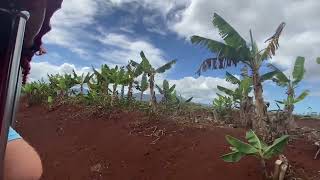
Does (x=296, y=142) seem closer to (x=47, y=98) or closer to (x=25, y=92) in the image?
(x=47, y=98)

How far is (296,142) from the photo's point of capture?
33.2ft

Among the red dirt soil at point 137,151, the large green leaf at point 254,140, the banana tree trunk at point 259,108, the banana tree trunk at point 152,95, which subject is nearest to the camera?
the large green leaf at point 254,140

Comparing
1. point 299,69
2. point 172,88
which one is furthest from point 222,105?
point 299,69

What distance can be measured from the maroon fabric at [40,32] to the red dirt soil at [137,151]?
7.29m

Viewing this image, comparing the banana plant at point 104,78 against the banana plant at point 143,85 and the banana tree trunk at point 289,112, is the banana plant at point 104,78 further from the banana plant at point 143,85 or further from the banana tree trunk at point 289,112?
the banana tree trunk at point 289,112

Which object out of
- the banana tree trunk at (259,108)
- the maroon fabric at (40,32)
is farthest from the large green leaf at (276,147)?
the maroon fabric at (40,32)

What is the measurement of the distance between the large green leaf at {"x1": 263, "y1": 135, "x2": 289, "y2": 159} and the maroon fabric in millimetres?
6276

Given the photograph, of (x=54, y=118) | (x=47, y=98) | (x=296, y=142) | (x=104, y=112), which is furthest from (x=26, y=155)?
(x=47, y=98)

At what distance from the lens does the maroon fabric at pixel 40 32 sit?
1370mm

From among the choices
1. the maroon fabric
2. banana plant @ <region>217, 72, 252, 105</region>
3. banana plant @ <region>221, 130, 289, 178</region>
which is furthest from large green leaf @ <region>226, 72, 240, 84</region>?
the maroon fabric

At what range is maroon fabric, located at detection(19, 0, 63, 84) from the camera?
1370 mm

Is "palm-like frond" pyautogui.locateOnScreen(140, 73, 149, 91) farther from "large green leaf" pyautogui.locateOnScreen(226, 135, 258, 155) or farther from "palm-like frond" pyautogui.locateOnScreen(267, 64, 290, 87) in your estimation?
"large green leaf" pyautogui.locateOnScreen(226, 135, 258, 155)

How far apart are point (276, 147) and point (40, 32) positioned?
6.54 metres

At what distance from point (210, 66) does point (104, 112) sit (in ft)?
14.0
